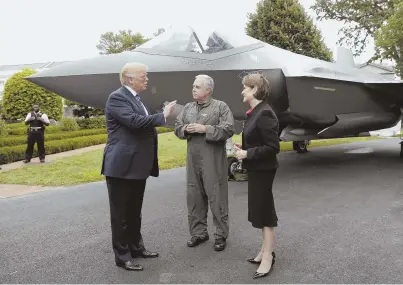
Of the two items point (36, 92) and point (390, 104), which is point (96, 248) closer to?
point (390, 104)

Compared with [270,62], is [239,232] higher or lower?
lower

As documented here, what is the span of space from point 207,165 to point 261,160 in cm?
74

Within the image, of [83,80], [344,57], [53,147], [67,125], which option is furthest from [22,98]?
[83,80]

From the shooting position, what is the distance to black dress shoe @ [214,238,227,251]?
3.73m

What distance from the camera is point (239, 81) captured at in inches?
243

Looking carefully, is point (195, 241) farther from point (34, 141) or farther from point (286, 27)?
point (286, 27)

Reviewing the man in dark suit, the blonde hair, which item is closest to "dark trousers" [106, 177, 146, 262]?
the man in dark suit

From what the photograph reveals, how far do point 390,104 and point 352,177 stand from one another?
2847mm

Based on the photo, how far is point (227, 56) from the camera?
6.28m

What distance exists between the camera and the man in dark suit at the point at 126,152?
3.29m

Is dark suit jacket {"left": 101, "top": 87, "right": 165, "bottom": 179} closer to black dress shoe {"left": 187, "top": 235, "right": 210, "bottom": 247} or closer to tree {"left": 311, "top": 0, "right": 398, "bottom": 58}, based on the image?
black dress shoe {"left": 187, "top": 235, "right": 210, "bottom": 247}

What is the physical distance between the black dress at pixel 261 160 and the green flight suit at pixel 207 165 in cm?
52

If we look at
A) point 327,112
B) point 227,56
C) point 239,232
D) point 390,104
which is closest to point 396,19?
point 390,104

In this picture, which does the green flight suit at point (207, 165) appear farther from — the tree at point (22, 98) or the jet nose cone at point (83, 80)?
the tree at point (22, 98)
